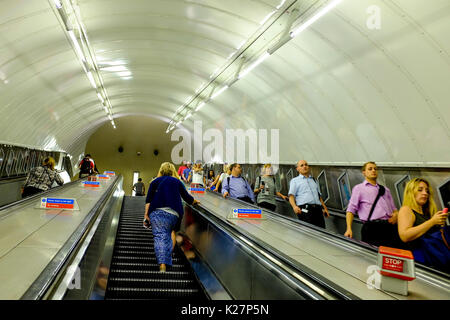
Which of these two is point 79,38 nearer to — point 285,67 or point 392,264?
point 285,67

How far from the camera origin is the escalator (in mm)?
4215

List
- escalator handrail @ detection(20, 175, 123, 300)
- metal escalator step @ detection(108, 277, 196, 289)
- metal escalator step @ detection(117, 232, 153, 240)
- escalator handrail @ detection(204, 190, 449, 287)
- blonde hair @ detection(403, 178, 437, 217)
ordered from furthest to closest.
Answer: metal escalator step @ detection(117, 232, 153, 240)
metal escalator step @ detection(108, 277, 196, 289)
blonde hair @ detection(403, 178, 437, 217)
escalator handrail @ detection(204, 190, 449, 287)
escalator handrail @ detection(20, 175, 123, 300)

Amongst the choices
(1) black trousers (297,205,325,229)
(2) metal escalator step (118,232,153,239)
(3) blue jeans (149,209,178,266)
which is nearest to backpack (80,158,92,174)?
(2) metal escalator step (118,232,153,239)

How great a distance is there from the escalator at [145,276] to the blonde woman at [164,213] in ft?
0.87

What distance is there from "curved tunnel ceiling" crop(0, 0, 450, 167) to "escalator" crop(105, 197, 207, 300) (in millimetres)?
4757

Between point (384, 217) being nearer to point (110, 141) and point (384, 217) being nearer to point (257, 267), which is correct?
point (257, 267)

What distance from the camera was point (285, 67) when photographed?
900 cm

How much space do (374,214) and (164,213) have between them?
3.07 m

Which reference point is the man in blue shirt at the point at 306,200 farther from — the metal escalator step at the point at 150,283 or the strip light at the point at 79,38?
the strip light at the point at 79,38

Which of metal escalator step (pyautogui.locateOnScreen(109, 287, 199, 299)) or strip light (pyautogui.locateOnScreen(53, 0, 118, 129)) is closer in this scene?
metal escalator step (pyautogui.locateOnScreen(109, 287, 199, 299))

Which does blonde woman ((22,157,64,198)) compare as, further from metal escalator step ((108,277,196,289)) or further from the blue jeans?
metal escalator step ((108,277,196,289))

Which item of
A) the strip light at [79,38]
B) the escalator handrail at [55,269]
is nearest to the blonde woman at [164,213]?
the escalator handrail at [55,269]
